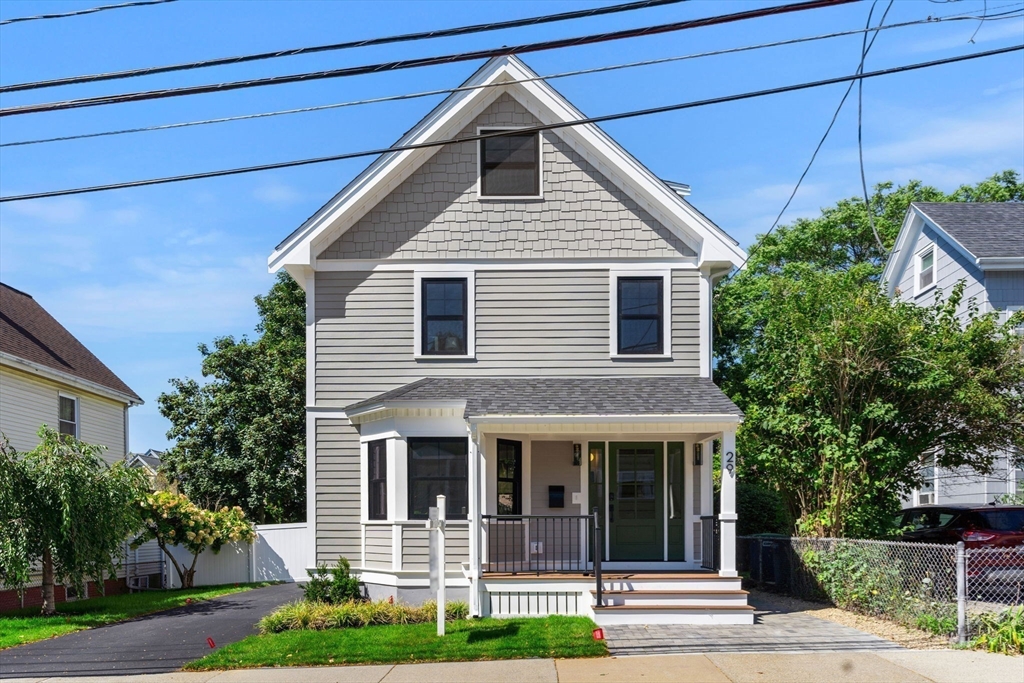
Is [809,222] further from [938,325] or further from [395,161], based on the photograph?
[395,161]

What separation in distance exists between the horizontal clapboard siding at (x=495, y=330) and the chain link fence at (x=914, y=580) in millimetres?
3833

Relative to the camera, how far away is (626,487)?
1664cm

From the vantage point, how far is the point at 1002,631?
448 inches

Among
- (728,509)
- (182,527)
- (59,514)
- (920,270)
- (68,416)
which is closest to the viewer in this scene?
(728,509)

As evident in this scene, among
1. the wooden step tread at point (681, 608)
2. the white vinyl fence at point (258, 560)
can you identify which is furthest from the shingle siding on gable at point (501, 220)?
the white vinyl fence at point (258, 560)

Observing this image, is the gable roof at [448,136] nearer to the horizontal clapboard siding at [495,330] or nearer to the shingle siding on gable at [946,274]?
the horizontal clapboard siding at [495,330]

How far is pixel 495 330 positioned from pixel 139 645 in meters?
7.22

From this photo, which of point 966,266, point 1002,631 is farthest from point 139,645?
point 966,266

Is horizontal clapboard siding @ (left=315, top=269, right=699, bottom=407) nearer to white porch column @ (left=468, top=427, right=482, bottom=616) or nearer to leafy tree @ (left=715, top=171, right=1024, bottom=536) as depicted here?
leafy tree @ (left=715, top=171, right=1024, bottom=536)

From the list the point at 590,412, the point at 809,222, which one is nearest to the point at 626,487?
the point at 590,412

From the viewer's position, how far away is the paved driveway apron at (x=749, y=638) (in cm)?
1200

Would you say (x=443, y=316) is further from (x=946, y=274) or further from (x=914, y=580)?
(x=946, y=274)

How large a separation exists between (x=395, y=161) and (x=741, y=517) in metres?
11.3

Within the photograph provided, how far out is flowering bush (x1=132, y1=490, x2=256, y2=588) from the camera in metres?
22.0
